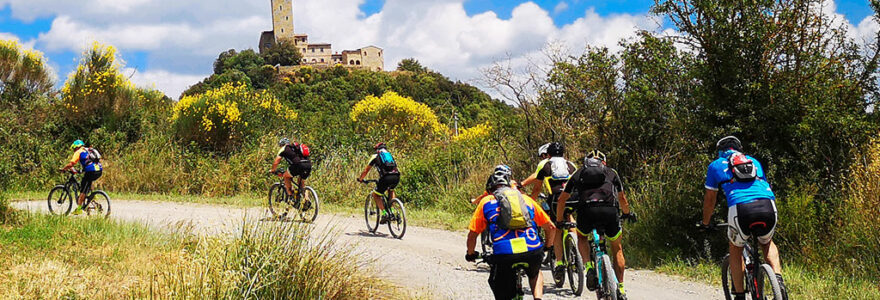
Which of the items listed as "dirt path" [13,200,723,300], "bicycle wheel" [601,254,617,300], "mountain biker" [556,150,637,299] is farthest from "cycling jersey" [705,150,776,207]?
"dirt path" [13,200,723,300]

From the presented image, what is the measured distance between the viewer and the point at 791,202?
905 cm

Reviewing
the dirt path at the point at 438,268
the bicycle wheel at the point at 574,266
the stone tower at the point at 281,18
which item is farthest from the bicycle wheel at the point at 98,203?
the stone tower at the point at 281,18

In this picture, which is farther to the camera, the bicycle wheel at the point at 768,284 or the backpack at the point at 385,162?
the backpack at the point at 385,162

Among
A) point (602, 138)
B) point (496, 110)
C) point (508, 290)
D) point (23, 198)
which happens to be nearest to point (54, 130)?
point (23, 198)

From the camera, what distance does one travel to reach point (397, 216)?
1156 centimetres

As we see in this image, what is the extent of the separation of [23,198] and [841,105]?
63.1 feet

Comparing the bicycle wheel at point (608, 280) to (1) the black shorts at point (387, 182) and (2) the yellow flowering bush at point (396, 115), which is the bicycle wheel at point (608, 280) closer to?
(1) the black shorts at point (387, 182)

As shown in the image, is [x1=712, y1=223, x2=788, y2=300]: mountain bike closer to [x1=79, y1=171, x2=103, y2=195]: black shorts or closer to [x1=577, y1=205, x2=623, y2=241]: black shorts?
[x1=577, y1=205, x2=623, y2=241]: black shorts

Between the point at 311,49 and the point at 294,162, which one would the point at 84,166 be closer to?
the point at 294,162

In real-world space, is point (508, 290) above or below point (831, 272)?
above

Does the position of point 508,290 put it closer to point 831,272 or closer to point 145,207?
point 831,272

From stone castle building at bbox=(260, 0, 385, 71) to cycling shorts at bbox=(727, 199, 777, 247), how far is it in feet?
366

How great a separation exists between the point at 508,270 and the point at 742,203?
2.13m

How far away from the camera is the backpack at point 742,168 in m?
5.49
